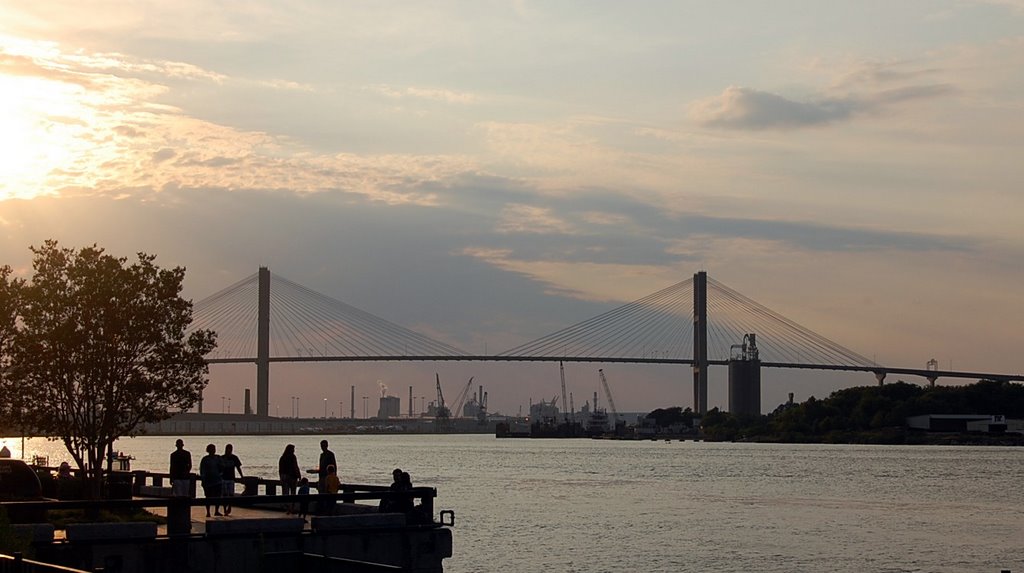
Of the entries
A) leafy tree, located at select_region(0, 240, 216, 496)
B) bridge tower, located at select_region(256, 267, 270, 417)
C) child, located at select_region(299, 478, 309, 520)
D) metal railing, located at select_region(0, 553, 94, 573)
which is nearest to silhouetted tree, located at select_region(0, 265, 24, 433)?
leafy tree, located at select_region(0, 240, 216, 496)

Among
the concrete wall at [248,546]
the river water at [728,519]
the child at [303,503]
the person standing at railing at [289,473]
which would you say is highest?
the person standing at railing at [289,473]

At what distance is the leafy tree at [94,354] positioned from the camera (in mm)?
33719

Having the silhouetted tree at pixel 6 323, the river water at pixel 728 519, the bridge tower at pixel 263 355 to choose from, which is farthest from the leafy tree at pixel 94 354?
the bridge tower at pixel 263 355

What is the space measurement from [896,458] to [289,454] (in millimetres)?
137125

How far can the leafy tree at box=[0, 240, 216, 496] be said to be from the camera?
33719mm

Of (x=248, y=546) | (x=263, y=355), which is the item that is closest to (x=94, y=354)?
(x=248, y=546)

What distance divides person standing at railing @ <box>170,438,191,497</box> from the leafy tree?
237 inches

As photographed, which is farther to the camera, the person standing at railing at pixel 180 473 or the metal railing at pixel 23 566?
the person standing at railing at pixel 180 473

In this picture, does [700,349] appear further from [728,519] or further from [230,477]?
[230,477]

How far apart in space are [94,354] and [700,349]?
159617 millimetres

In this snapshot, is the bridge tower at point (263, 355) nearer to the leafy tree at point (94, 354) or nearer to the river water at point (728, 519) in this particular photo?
the river water at point (728, 519)

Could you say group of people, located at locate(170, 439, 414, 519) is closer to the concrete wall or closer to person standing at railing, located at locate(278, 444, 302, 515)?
person standing at railing, located at locate(278, 444, 302, 515)

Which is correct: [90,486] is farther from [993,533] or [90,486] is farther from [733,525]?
[993,533]

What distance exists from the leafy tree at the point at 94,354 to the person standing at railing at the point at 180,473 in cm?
602
